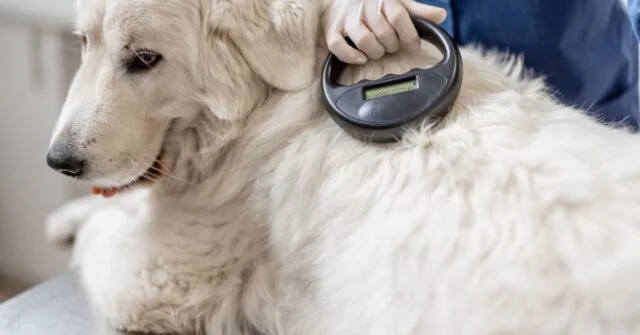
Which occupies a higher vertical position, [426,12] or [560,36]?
[426,12]

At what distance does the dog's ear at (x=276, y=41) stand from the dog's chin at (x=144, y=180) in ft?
0.62

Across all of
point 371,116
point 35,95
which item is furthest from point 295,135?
point 35,95

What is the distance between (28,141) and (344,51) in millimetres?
1465

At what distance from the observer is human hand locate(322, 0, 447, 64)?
969 millimetres

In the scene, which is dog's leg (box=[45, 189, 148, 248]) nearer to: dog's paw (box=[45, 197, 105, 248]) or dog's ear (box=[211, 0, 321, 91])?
dog's paw (box=[45, 197, 105, 248])

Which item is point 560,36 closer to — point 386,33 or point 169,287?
point 386,33

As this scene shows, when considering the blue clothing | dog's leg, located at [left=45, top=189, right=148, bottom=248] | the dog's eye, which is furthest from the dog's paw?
the blue clothing

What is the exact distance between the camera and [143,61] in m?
0.99

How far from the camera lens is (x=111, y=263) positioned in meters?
1.06

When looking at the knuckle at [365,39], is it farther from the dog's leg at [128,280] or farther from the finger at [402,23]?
the dog's leg at [128,280]

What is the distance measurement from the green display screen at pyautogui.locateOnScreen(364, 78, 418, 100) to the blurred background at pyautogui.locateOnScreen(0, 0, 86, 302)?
43.5 inches

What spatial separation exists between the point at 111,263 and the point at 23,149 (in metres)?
1.27

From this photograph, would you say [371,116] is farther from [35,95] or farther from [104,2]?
[35,95]

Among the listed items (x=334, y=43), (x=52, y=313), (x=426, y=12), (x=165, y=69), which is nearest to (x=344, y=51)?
(x=334, y=43)
